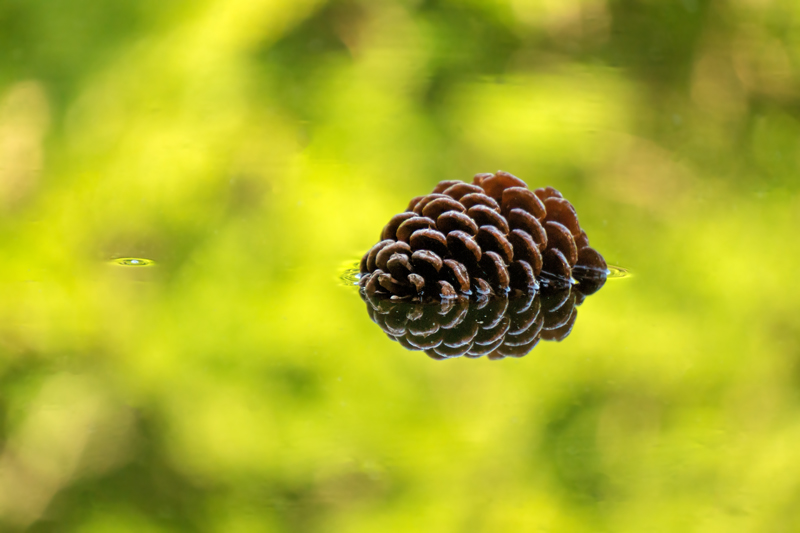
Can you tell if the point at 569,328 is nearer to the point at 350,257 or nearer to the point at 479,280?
the point at 479,280

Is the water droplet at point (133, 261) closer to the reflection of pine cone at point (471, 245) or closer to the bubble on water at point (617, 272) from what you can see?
the reflection of pine cone at point (471, 245)

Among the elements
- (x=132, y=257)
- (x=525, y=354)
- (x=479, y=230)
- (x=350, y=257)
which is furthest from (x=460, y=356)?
(x=132, y=257)

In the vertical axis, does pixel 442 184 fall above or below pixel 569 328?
above

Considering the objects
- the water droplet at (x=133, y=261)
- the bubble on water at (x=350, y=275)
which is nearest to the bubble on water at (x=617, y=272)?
the bubble on water at (x=350, y=275)

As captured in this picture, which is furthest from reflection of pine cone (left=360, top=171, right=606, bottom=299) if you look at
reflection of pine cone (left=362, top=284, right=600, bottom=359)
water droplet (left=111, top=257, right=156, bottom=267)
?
water droplet (left=111, top=257, right=156, bottom=267)

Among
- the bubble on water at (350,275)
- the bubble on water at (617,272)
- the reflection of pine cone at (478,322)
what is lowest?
the reflection of pine cone at (478,322)

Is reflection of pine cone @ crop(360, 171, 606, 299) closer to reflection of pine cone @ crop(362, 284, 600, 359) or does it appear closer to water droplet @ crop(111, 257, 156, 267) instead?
reflection of pine cone @ crop(362, 284, 600, 359)
